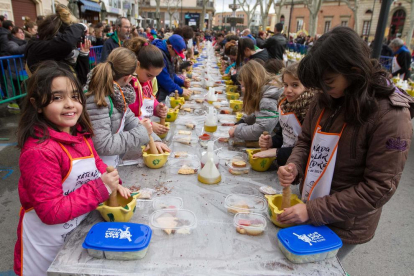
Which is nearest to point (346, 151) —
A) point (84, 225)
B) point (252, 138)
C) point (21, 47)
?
point (252, 138)

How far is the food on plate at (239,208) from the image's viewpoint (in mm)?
1372

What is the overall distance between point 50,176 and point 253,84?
1.79 meters

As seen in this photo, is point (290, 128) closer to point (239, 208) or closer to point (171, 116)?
point (239, 208)

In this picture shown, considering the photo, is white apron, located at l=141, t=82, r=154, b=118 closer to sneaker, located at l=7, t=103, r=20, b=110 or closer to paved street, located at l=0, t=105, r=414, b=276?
paved street, located at l=0, t=105, r=414, b=276

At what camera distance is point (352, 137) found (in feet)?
3.85

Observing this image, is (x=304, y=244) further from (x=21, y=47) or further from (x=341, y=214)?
(x=21, y=47)

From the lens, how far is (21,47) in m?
5.37

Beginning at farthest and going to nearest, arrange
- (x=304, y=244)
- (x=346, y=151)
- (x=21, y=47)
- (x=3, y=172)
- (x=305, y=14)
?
(x=305, y=14) < (x=21, y=47) < (x=3, y=172) < (x=346, y=151) < (x=304, y=244)

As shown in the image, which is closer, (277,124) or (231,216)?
(231,216)

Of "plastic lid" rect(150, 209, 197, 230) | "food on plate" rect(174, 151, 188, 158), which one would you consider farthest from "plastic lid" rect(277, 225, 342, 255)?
"food on plate" rect(174, 151, 188, 158)

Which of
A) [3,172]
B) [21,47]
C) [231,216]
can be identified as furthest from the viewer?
[21,47]

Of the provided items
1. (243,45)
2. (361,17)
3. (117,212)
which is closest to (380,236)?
(117,212)

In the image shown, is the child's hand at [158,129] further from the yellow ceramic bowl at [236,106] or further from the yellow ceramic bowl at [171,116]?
the yellow ceramic bowl at [236,106]

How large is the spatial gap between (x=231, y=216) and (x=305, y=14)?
47402 millimetres
